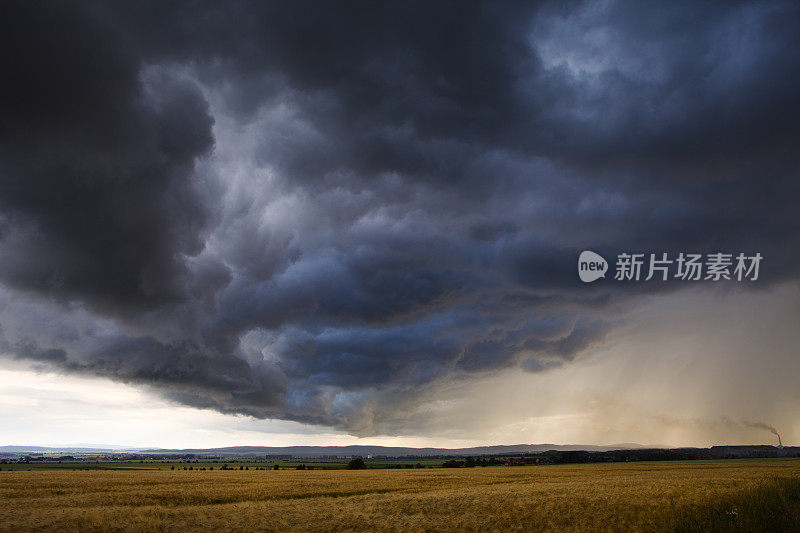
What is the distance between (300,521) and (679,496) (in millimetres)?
29018

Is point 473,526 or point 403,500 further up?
point 473,526

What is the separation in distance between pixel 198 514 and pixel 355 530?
13.0 meters

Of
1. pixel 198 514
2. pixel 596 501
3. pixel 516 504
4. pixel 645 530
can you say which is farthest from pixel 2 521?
pixel 596 501

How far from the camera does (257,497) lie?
4509 cm

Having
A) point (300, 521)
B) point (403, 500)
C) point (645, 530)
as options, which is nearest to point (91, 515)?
point (300, 521)

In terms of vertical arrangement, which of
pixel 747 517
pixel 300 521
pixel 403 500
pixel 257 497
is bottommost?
pixel 257 497

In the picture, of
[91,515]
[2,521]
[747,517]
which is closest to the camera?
[747,517]

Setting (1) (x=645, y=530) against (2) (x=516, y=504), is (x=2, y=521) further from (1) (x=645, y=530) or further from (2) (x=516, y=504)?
(1) (x=645, y=530)

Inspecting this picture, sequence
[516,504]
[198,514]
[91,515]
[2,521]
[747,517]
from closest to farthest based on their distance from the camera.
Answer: [747,517]
[2,521]
[91,515]
[198,514]
[516,504]

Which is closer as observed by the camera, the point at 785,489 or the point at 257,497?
the point at 785,489

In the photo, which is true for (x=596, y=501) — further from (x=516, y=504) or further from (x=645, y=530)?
(x=645, y=530)

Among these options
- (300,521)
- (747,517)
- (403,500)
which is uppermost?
(747,517)

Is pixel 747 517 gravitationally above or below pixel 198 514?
above

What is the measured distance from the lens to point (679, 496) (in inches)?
1420
